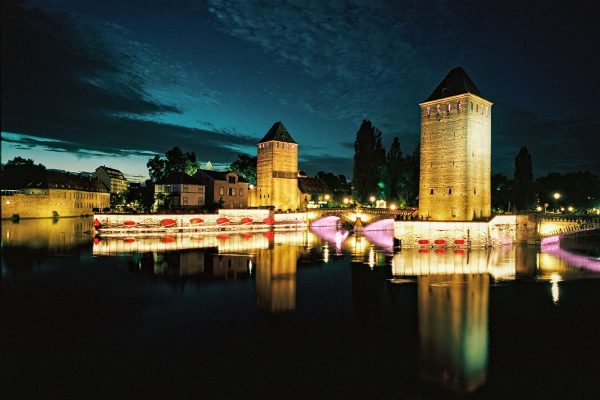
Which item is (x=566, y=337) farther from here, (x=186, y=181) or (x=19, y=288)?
(x=186, y=181)

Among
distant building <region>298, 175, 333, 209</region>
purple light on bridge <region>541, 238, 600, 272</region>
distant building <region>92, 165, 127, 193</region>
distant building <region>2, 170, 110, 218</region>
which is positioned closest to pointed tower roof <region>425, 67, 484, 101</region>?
purple light on bridge <region>541, 238, 600, 272</region>

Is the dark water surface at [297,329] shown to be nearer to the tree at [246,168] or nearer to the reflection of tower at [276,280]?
the reflection of tower at [276,280]

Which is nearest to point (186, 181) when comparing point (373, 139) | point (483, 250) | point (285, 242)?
point (285, 242)

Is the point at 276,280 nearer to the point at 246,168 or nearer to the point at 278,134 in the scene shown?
the point at 278,134

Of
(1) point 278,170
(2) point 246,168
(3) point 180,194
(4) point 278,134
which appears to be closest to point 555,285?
(3) point 180,194

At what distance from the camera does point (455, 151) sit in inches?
1217

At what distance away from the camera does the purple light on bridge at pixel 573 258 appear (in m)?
23.5

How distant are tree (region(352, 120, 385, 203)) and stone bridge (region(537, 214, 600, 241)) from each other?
734 inches

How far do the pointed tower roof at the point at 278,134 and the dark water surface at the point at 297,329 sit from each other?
36.6 metres

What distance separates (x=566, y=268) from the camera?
74.1ft

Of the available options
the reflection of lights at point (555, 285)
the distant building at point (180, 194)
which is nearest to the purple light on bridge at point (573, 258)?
the reflection of lights at point (555, 285)

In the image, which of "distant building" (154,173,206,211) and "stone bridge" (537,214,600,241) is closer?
"stone bridge" (537,214,600,241)

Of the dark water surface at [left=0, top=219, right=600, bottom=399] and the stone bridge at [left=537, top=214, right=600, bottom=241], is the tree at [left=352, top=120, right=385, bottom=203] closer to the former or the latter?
the stone bridge at [left=537, top=214, right=600, bottom=241]

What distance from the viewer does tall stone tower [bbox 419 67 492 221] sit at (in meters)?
30.6
